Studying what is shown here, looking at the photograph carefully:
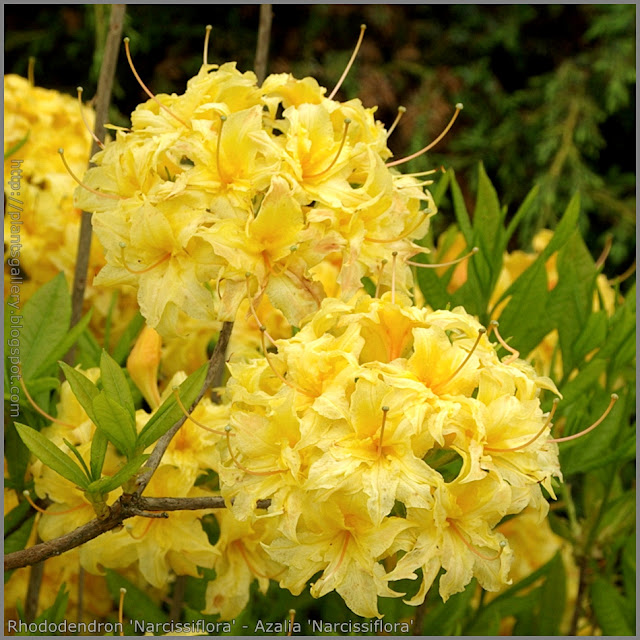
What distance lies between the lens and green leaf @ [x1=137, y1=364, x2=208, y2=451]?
0.70 m

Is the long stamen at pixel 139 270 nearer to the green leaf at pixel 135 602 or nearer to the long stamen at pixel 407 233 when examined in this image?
the long stamen at pixel 407 233

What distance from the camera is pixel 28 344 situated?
2.98 ft

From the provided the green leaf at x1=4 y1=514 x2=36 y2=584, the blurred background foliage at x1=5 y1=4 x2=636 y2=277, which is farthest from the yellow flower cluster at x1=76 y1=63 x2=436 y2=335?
the blurred background foliage at x1=5 y1=4 x2=636 y2=277

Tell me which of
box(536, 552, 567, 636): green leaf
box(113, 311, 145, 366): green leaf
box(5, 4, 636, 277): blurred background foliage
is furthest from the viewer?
box(5, 4, 636, 277): blurred background foliage

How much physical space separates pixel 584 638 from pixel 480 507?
0.41m

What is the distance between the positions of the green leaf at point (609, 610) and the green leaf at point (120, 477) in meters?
0.61

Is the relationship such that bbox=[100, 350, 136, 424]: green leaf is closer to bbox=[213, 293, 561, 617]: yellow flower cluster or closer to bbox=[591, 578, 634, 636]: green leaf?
bbox=[213, 293, 561, 617]: yellow flower cluster

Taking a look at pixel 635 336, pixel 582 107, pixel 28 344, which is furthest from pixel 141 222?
pixel 582 107

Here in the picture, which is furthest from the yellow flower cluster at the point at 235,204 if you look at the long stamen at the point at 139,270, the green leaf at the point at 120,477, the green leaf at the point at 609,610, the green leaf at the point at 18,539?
the green leaf at the point at 609,610

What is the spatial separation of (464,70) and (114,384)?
1.70 metres

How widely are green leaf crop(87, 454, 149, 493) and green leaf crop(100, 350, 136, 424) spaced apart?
6 centimetres

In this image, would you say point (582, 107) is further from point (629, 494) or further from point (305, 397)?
point (305, 397)

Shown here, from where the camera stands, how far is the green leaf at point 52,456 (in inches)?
26.7

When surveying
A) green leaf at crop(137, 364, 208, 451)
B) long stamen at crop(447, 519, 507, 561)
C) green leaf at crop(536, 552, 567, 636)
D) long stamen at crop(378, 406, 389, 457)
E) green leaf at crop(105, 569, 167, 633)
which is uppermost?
long stamen at crop(378, 406, 389, 457)
